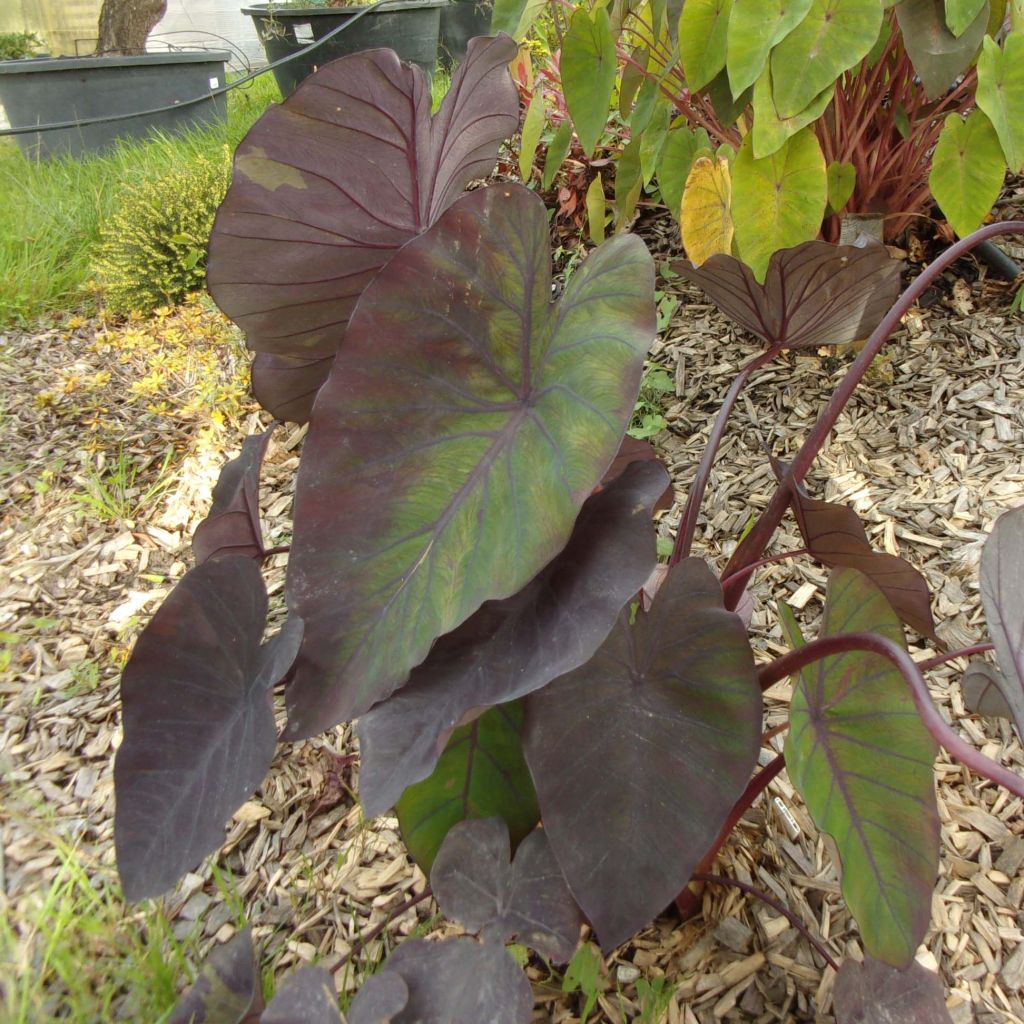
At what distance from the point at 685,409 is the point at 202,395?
1.24 meters

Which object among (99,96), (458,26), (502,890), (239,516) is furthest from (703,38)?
(458,26)

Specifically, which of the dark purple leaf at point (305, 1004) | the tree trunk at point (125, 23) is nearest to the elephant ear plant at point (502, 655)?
the dark purple leaf at point (305, 1004)

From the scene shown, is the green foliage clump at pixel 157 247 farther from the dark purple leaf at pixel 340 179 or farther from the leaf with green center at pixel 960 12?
the leaf with green center at pixel 960 12

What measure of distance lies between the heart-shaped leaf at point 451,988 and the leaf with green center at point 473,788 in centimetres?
13

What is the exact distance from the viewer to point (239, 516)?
2.85 feet

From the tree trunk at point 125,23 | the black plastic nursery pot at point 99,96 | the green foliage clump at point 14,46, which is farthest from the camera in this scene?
the green foliage clump at point 14,46

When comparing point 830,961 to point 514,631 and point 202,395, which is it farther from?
point 202,395

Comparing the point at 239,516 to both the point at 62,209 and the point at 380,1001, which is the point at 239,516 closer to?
the point at 380,1001

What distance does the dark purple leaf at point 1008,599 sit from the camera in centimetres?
53

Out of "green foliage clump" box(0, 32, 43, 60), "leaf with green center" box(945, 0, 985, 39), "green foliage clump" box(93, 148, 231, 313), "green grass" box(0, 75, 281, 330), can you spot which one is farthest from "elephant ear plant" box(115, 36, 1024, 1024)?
"green foliage clump" box(0, 32, 43, 60)

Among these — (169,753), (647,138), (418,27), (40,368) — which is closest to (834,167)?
(647,138)

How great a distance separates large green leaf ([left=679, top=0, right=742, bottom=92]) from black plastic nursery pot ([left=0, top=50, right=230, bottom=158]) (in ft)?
12.2

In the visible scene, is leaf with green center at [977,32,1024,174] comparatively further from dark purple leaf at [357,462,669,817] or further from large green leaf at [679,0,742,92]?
dark purple leaf at [357,462,669,817]

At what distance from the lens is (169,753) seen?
0.71m
